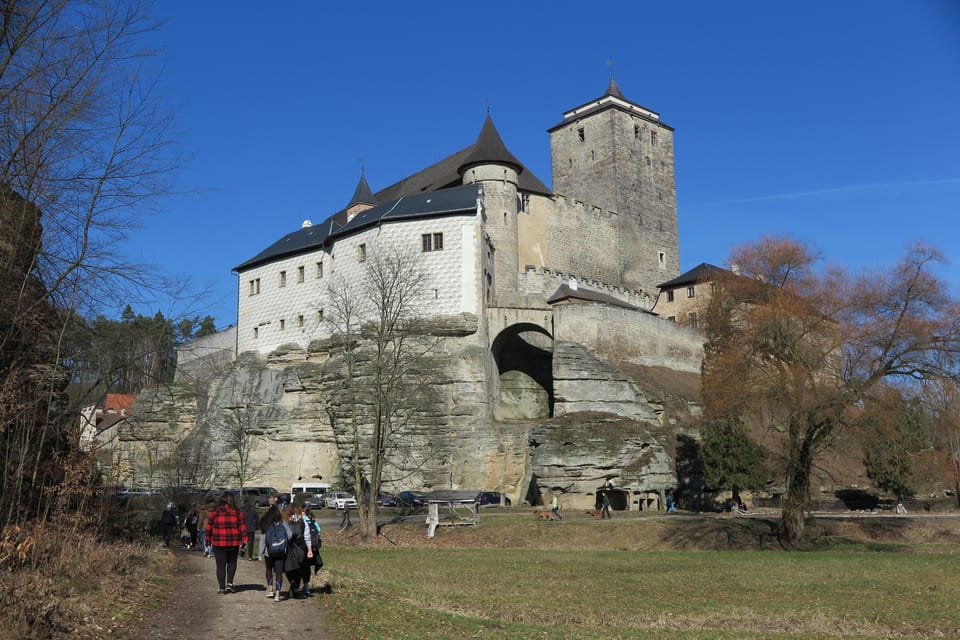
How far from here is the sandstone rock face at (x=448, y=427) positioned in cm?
4075

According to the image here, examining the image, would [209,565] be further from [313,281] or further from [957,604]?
[313,281]

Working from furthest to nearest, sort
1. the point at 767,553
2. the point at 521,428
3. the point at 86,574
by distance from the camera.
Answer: the point at 521,428 < the point at 767,553 < the point at 86,574

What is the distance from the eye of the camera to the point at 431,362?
4472 centimetres

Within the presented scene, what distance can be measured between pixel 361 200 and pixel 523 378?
→ 21.2 m

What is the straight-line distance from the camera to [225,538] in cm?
1267

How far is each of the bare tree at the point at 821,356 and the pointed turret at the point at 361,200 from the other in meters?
37.8

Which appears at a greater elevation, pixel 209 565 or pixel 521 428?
pixel 521 428

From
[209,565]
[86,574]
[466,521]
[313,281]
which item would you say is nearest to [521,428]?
[466,521]

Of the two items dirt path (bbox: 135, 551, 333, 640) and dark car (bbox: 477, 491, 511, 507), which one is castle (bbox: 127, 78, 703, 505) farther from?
dirt path (bbox: 135, 551, 333, 640)

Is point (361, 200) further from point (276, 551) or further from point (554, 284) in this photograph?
point (276, 551)

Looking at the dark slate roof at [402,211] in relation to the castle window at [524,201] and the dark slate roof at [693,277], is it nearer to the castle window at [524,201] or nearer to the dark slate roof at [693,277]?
the castle window at [524,201]

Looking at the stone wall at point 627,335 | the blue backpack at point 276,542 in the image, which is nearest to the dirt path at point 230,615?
the blue backpack at point 276,542

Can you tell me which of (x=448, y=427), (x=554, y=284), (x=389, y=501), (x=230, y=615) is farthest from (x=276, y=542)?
(x=554, y=284)

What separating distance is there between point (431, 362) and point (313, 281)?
12.8 metres
